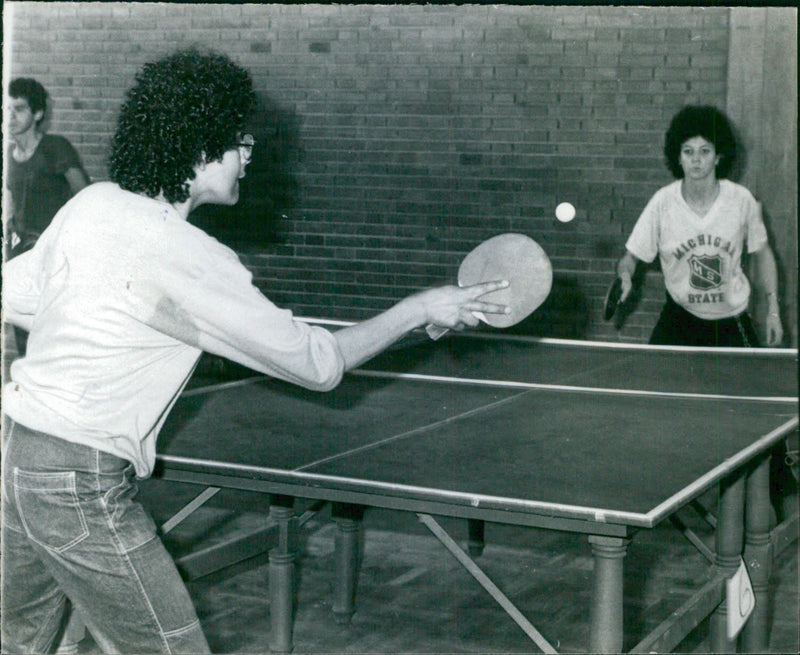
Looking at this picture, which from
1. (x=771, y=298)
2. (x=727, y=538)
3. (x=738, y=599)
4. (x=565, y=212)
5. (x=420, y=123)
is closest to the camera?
(x=738, y=599)

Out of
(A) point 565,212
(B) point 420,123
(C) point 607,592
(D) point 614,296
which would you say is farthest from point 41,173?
(C) point 607,592

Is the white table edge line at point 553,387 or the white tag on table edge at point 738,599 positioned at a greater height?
the white table edge line at point 553,387

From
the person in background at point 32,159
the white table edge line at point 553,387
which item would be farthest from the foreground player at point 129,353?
the person in background at point 32,159

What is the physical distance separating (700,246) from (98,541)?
399 cm

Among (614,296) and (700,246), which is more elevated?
(700,246)

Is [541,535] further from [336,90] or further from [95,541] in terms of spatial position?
[336,90]

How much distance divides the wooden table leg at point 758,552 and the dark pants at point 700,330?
1664mm

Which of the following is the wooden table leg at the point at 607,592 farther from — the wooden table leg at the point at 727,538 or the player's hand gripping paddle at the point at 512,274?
the wooden table leg at the point at 727,538

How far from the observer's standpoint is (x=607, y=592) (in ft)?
7.82

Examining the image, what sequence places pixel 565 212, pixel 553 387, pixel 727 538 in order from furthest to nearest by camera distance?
pixel 565 212
pixel 553 387
pixel 727 538

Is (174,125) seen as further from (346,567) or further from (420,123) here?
(420,123)

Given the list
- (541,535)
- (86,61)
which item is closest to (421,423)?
(541,535)

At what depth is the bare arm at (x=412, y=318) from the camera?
225cm

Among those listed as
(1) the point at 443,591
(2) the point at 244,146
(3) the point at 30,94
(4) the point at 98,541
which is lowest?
(1) the point at 443,591
